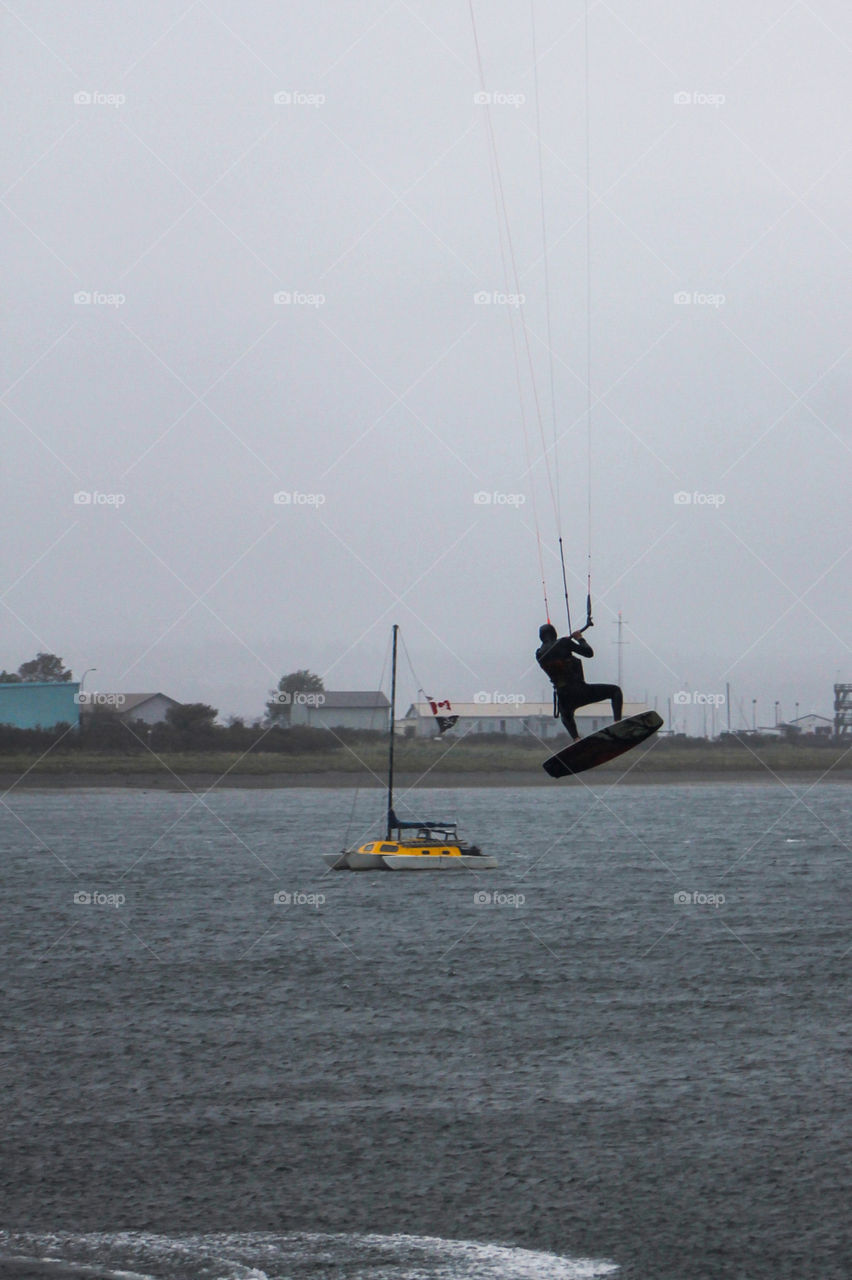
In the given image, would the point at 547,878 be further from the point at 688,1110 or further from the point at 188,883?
the point at 688,1110

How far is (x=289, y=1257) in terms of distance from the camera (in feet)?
66.8

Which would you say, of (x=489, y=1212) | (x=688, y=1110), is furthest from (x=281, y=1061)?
(x=489, y=1212)

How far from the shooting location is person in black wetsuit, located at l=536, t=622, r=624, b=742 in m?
20.0

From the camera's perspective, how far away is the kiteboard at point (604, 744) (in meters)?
20.5

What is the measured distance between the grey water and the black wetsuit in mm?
8013

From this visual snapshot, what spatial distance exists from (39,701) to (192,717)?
17.5 m

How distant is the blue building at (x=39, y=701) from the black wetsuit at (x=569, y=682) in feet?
371

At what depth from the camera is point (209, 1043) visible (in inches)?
1469

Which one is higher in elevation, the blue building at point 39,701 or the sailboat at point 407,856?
the blue building at point 39,701

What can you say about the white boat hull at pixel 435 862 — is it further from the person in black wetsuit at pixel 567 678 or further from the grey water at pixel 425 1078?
the person in black wetsuit at pixel 567 678
